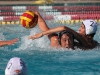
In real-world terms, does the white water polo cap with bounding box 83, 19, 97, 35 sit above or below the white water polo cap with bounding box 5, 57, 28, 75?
above

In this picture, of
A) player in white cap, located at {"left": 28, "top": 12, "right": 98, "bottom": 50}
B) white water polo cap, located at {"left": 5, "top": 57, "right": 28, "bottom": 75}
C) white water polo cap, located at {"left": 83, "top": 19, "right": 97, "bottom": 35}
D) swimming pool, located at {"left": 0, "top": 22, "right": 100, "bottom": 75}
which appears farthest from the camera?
white water polo cap, located at {"left": 83, "top": 19, "right": 97, "bottom": 35}

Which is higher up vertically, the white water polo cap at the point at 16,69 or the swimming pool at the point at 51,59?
the white water polo cap at the point at 16,69

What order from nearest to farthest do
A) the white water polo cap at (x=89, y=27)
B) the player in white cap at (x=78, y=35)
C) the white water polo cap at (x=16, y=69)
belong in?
the white water polo cap at (x=16, y=69)
the player in white cap at (x=78, y=35)
the white water polo cap at (x=89, y=27)

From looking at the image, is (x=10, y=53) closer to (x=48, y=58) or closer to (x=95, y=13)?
(x=48, y=58)

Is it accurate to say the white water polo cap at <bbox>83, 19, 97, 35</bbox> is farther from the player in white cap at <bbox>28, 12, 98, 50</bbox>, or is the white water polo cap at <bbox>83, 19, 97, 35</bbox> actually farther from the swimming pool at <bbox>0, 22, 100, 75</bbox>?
the swimming pool at <bbox>0, 22, 100, 75</bbox>

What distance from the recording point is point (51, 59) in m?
5.22

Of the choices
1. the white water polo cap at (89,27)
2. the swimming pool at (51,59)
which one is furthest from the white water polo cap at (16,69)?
the white water polo cap at (89,27)

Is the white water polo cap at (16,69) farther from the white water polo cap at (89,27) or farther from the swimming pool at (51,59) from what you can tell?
the white water polo cap at (89,27)

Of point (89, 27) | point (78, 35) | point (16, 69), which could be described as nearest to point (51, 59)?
point (78, 35)

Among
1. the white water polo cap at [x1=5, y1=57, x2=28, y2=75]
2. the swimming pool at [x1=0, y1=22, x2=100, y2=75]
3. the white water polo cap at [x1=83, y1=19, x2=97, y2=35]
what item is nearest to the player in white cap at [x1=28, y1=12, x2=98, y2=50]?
the white water polo cap at [x1=83, y1=19, x2=97, y2=35]

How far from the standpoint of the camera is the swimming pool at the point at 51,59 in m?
4.66

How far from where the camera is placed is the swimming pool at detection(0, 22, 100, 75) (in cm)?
466

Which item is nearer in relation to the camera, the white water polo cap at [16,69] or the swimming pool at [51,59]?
the white water polo cap at [16,69]

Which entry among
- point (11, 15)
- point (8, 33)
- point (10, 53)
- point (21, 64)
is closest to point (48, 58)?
point (10, 53)
